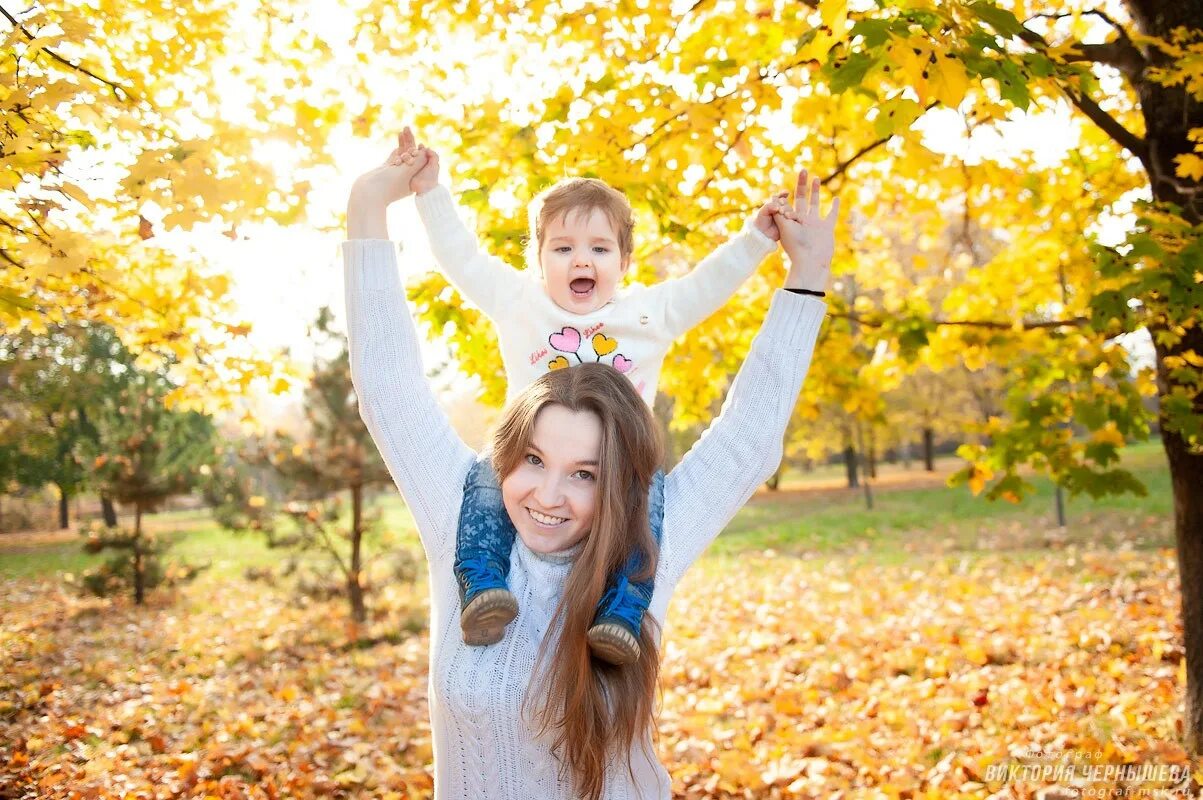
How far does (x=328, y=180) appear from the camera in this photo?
4.05m

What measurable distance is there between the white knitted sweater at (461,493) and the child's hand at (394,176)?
0.44 feet

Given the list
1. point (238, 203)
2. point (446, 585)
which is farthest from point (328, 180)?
point (446, 585)

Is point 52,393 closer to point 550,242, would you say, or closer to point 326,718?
point 326,718

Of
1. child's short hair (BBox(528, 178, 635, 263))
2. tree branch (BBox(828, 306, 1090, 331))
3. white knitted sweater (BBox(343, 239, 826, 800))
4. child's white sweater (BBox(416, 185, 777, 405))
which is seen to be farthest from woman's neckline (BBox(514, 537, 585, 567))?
tree branch (BBox(828, 306, 1090, 331))

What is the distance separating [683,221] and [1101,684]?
412cm

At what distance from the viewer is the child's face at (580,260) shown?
2467 mm

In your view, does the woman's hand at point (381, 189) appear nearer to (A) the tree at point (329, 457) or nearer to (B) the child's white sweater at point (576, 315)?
(B) the child's white sweater at point (576, 315)

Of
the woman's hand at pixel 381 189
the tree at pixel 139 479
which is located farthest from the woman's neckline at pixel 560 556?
the tree at pixel 139 479

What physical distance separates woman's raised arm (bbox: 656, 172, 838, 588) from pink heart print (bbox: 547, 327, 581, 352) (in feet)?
2.59

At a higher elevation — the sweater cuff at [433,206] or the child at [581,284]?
the sweater cuff at [433,206]

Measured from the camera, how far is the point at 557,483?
5.41 ft

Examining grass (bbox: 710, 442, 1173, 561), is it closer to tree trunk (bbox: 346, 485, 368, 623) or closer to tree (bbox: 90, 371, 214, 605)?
tree trunk (bbox: 346, 485, 368, 623)

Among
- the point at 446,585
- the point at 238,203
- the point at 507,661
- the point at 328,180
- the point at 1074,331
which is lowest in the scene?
the point at 507,661

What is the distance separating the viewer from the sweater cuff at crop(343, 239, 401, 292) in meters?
1.68
